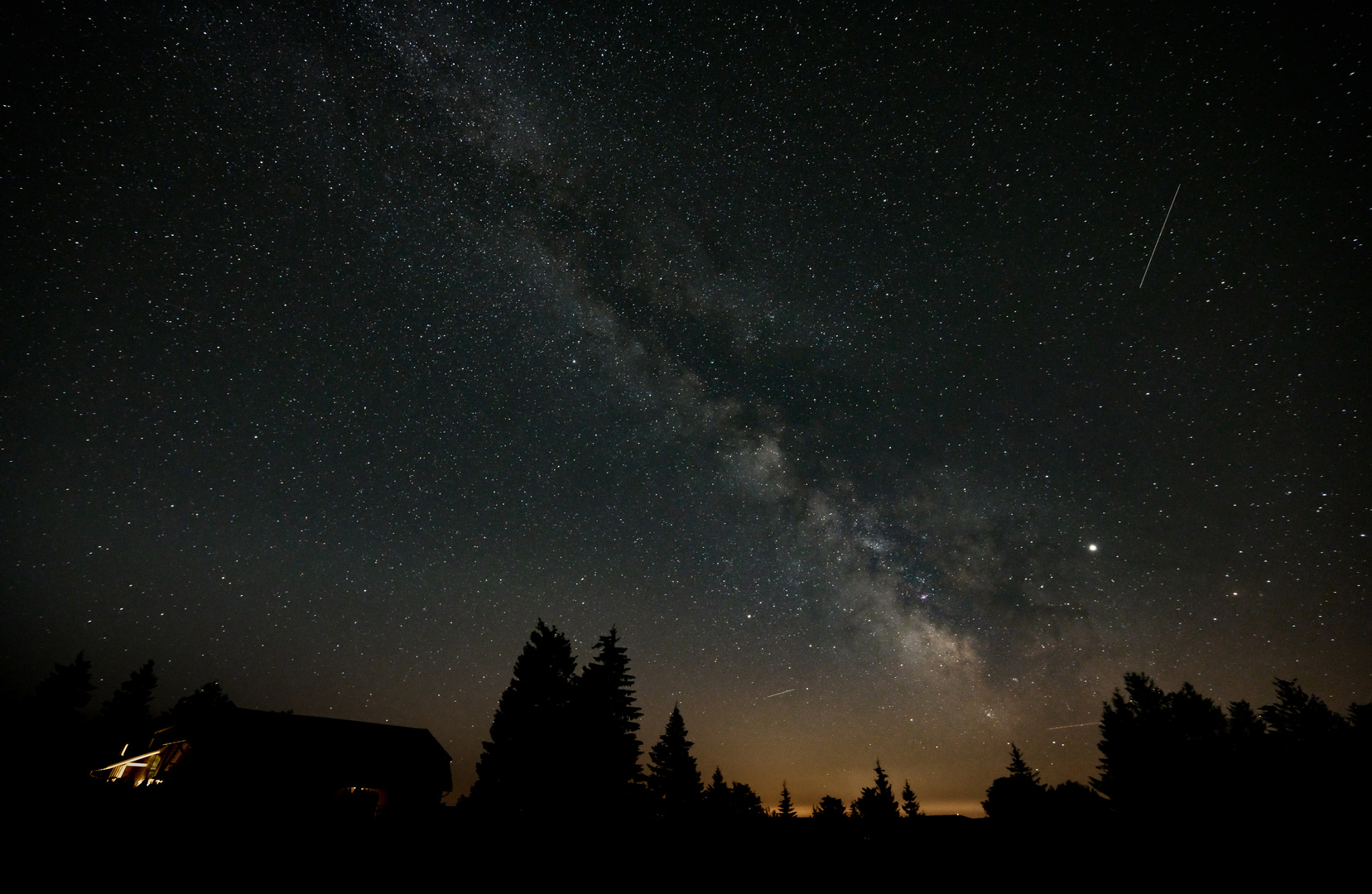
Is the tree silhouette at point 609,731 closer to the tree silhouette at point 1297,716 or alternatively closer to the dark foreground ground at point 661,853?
the dark foreground ground at point 661,853

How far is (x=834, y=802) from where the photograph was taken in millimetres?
54844

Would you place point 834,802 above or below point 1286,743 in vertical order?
below

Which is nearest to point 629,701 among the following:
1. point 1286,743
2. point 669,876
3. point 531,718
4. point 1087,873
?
point 531,718

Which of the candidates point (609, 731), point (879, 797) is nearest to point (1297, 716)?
point (879, 797)

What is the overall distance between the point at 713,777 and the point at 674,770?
16476 mm

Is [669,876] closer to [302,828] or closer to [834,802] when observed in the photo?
[302,828]

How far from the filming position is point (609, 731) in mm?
27172

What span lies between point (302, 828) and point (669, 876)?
5412mm

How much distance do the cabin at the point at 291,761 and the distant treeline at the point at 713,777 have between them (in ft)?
4.51

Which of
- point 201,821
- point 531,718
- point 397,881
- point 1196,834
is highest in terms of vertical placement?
point 531,718

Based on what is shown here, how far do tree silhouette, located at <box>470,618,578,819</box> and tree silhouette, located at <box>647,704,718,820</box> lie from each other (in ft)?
38.9

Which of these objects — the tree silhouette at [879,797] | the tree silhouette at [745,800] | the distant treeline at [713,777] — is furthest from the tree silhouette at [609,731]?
the tree silhouette at [879,797]

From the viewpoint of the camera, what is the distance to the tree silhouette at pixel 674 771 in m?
35.7

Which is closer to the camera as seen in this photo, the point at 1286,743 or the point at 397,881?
the point at 397,881
